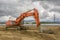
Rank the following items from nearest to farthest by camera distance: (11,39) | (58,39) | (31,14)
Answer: (11,39), (58,39), (31,14)

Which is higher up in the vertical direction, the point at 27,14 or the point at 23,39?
the point at 27,14

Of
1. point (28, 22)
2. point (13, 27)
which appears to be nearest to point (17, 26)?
point (13, 27)

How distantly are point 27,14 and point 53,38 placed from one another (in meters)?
6.80

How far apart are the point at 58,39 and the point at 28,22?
30.2 metres

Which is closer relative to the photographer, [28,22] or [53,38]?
[53,38]

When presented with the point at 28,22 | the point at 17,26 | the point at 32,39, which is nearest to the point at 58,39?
the point at 32,39

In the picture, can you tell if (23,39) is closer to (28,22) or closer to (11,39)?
(11,39)

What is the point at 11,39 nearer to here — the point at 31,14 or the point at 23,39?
the point at 23,39

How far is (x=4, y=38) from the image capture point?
2628 cm

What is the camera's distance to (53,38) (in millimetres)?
28047

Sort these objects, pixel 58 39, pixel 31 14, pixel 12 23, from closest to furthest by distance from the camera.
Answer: pixel 58 39 → pixel 31 14 → pixel 12 23

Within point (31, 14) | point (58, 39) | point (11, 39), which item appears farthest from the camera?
point (31, 14)

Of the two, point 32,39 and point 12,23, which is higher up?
point 12,23

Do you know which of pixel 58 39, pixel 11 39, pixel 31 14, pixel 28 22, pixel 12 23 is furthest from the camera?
pixel 28 22
